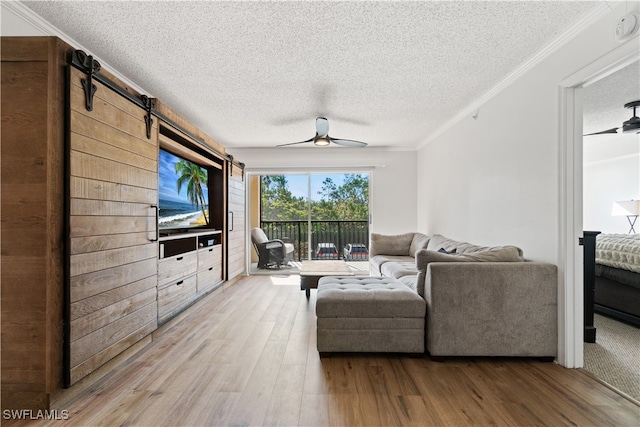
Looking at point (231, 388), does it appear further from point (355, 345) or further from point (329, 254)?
point (329, 254)

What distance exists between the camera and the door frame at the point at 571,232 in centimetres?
224

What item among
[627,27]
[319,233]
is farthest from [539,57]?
[319,233]

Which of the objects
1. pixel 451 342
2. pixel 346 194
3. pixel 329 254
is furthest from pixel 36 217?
pixel 329 254

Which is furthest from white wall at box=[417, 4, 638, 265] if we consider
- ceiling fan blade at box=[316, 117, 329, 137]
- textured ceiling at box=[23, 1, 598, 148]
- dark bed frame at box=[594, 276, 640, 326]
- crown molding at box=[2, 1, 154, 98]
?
crown molding at box=[2, 1, 154, 98]

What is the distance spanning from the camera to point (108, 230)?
82.0 inches

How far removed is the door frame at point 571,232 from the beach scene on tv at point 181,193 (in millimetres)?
3360

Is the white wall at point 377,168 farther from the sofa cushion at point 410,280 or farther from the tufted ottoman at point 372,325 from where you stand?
the tufted ottoman at point 372,325

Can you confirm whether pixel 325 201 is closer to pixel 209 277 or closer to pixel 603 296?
pixel 209 277

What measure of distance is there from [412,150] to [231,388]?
16.8 ft

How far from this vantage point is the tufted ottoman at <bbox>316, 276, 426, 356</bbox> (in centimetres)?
239

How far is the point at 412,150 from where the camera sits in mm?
5961

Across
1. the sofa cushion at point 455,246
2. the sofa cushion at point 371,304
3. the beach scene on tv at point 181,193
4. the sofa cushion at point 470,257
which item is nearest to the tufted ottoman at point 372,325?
the sofa cushion at point 371,304

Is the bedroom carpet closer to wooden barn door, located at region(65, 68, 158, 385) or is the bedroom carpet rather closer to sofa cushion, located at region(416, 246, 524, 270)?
sofa cushion, located at region(416, 246, 524, 270)

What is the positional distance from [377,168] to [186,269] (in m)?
3.87
